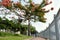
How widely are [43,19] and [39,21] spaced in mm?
1155

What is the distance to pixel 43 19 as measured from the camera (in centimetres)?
4469

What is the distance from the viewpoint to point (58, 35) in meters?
5.77

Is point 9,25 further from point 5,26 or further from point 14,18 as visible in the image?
point 14,18

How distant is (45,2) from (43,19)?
15.6ft

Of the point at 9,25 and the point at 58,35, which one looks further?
the point at 9,25

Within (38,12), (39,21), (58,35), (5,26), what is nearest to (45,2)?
(38,12)

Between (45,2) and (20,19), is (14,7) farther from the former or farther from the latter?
(45,2)

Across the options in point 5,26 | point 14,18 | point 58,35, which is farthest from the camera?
point 5,26

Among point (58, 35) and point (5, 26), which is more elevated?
point (58, 35)

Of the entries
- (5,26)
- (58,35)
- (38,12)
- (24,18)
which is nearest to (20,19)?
(24,18)

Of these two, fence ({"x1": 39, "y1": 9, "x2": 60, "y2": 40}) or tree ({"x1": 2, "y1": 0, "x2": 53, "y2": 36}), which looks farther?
tree ({"x1": 2, "y1": 0, "x2": 53, "y2": 36})

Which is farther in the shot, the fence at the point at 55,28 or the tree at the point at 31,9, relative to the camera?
the tree at the point at 31,9

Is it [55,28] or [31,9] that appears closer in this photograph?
[55,28]

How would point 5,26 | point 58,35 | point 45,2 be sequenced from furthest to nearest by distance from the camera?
point 5,26 < point 45,2 < point 58,35
